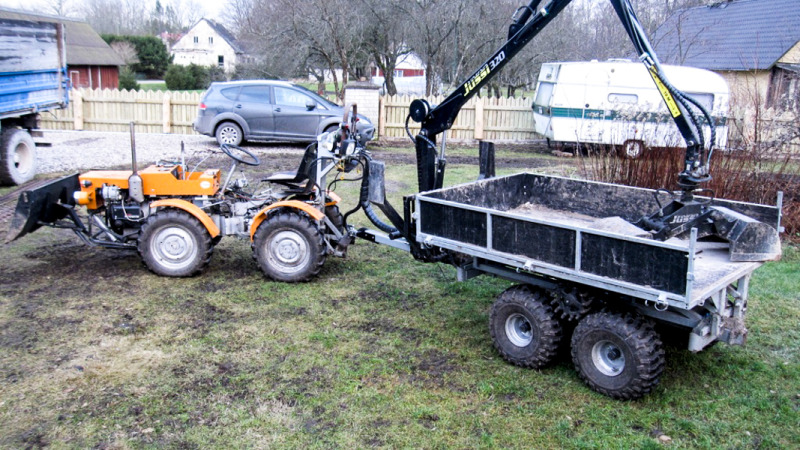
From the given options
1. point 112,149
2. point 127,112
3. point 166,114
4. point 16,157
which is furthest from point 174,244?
point 127,112

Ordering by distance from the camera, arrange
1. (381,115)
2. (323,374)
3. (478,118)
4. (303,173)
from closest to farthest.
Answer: (323,374)
(303,173)
(381,115)
(478,118)

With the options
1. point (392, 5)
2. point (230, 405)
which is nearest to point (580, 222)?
point (230, 405)

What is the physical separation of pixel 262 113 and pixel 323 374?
1135 centimetres

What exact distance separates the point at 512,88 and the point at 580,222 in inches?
804

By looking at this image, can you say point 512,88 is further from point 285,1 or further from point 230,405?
point 230,405

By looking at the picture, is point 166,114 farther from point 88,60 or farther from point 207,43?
point 207,43

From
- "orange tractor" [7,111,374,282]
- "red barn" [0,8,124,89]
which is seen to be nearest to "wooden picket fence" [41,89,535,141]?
"orange tractor" [7,111,374,282]

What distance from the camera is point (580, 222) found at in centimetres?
656

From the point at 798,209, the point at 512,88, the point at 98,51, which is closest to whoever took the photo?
the point at 798,209

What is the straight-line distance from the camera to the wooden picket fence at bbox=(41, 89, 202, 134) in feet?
59.4

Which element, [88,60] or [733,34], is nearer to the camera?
[733,34]

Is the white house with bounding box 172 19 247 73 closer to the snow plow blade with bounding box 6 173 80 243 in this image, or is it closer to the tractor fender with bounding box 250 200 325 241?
the snow plow blade with bounding box 6 173 80 243

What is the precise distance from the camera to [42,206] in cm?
667

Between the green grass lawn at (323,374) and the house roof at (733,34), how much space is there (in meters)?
17.5
